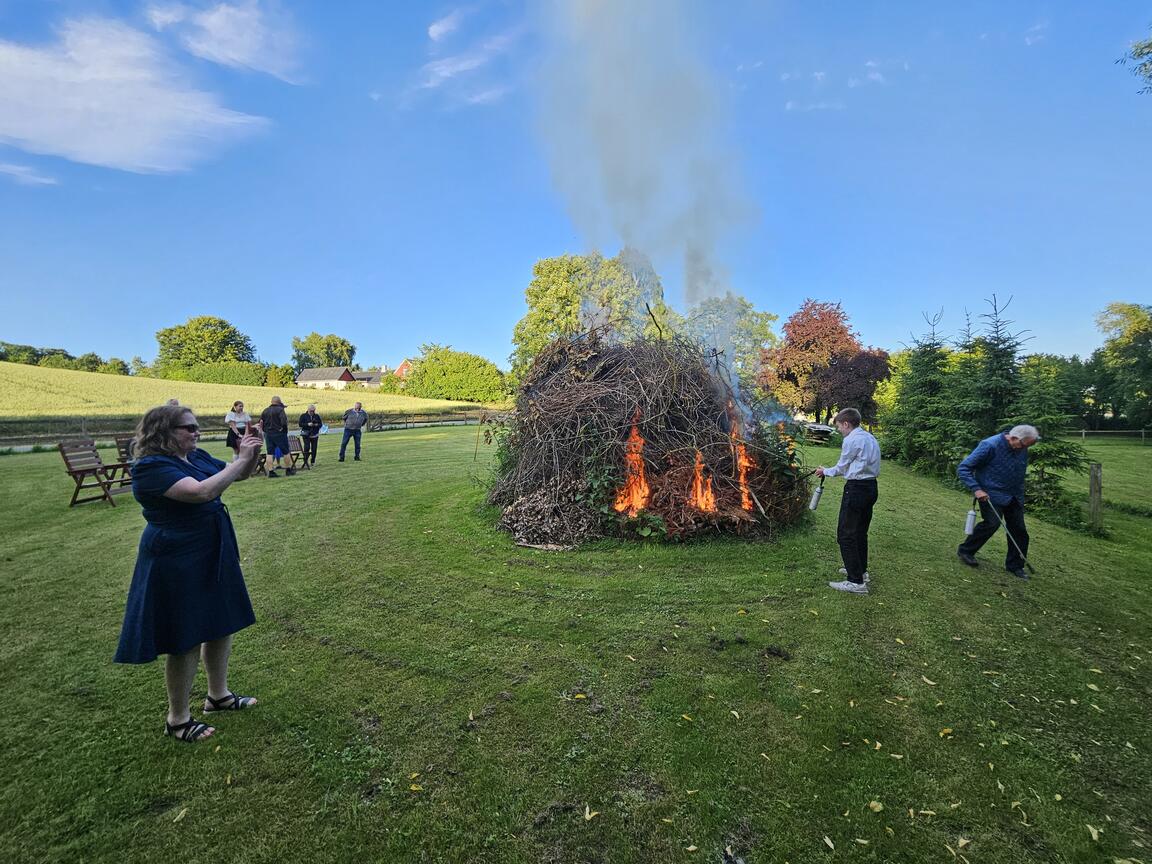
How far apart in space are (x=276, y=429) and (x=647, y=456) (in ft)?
29.3

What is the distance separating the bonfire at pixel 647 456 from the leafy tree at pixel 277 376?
67.8 meters

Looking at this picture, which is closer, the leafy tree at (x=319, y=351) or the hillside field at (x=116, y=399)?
the hillside field at (x=116, y=399)

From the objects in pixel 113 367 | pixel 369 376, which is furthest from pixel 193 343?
pixel 369 376

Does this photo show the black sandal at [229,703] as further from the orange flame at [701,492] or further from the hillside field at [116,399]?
the hillside field at [116,399]

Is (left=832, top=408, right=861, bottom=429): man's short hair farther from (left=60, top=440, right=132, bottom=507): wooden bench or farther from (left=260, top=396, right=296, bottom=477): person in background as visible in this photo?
(left=260, top=396, right=296, bottom=477): person in background

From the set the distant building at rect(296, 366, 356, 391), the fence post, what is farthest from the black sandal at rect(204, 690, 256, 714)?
the distant building at rect(296, 366, 356, 391)

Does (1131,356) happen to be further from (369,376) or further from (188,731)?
(369,376)

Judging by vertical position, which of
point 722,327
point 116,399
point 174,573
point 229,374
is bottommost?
point 174,573

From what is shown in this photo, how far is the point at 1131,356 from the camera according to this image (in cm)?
2973

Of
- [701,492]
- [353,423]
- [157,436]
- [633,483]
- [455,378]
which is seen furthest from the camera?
[455,378]

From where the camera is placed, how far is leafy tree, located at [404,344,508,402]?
56.2 metres

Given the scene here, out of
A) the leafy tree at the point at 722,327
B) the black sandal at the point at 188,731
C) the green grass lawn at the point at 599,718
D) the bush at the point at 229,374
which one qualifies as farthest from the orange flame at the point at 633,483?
the bush at the point at 229,374

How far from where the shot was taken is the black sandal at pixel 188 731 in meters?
2.92

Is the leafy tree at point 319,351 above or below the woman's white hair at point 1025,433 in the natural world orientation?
above
